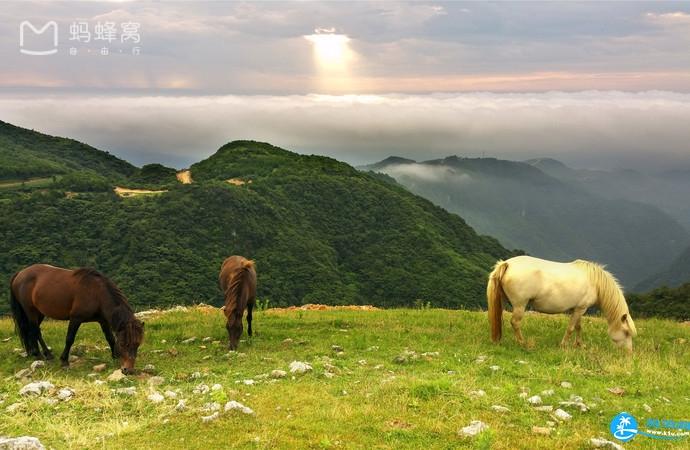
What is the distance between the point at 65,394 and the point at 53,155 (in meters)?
160

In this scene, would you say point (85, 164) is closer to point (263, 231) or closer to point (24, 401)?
point (263, 231)

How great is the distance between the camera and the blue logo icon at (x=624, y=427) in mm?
7684

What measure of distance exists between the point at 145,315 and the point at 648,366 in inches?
643

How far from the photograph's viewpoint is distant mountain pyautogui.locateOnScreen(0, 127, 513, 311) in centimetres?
6688

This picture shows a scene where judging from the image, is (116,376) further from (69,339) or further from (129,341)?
(69,339)

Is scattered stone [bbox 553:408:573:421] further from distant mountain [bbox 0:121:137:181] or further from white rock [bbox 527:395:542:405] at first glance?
distant mountain [bbox 0:121:137:181]

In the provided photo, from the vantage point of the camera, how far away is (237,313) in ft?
46.8

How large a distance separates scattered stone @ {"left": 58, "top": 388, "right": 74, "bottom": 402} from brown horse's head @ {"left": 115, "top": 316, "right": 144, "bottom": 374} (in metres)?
2.04

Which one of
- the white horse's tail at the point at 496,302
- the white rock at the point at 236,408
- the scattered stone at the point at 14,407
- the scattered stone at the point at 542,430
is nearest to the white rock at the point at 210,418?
the white rock at the point at 236,408

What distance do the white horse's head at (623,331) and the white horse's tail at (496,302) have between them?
9.77 feet

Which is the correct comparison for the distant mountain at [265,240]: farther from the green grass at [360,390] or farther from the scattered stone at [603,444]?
the scattered stone at [603,444]

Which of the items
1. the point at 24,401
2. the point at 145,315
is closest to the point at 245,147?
the point at 145,315

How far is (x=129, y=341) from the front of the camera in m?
11.9

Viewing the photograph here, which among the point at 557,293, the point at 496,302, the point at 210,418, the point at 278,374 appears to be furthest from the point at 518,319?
the point at 210,418
